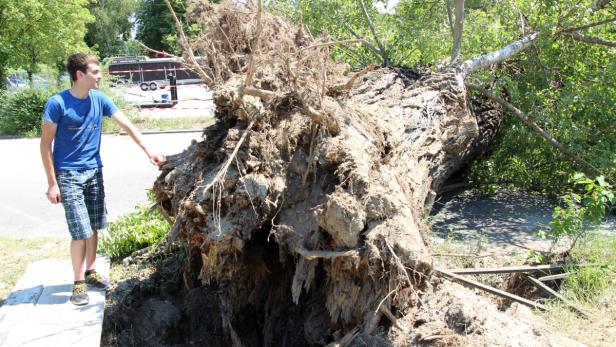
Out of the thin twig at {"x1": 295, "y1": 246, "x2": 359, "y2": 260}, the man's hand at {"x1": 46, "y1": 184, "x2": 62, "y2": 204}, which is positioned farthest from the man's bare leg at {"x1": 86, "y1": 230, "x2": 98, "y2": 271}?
the thin twig at {"x1": 295, "y1": 246, "x2": 359, "y2": 260}

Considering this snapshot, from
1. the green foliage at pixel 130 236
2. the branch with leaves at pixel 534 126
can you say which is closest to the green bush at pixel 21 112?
the green foliage at pixel 130 236

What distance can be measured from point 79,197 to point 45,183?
19.3 ft

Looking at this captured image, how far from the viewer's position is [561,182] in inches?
254

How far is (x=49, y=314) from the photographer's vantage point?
11.4 feet

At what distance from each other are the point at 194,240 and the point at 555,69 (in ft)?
17.1

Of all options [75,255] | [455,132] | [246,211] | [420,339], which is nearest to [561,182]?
[455,132]

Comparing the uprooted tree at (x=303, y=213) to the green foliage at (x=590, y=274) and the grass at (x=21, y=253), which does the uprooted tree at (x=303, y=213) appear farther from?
the grass at (x=21, y=253)

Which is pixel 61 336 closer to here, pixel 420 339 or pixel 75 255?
pixel 75 255

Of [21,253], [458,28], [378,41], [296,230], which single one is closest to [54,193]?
[296,230]

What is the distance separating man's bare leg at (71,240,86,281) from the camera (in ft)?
12.1

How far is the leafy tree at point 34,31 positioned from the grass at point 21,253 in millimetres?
13620

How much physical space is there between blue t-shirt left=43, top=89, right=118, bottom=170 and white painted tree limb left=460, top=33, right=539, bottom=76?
153 inches

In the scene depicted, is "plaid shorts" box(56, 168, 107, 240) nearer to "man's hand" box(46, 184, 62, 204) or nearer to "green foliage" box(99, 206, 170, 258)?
"man's hand" box(46, 184, 62, 204)

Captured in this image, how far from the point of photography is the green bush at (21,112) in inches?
580
